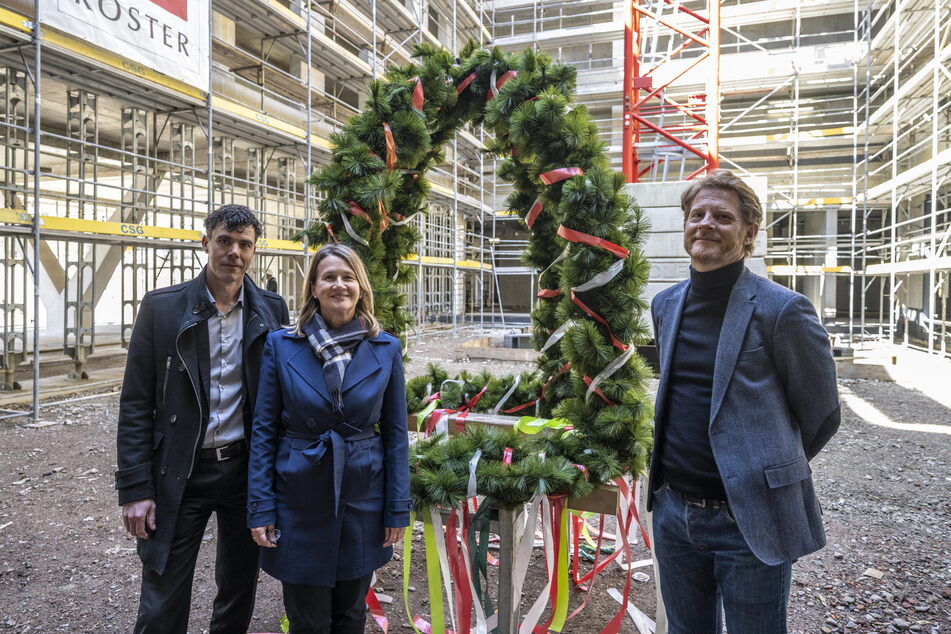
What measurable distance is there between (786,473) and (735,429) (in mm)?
159

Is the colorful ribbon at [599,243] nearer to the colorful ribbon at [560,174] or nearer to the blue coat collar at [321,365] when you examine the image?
the colorful ribbon at [560,174]

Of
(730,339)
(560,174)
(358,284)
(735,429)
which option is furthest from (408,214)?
(735,429)

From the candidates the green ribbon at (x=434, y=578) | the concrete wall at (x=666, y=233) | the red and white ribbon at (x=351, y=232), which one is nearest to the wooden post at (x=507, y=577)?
the green ribbon at (x=434, y=578)

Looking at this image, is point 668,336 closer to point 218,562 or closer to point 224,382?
point 224,382

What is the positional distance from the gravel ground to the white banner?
4.36 m

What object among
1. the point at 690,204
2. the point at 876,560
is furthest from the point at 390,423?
the point at 876,560

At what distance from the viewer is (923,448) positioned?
6039 millimetres

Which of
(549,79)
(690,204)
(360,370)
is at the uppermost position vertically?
(549,79)

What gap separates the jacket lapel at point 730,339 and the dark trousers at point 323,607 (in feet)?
4.00

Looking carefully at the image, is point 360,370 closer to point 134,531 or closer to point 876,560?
point 134,531

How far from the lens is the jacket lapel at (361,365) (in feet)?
6.27

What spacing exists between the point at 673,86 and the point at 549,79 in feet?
56.5

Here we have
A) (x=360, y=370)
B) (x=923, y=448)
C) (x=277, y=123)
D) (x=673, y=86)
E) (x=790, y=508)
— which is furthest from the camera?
(x=673, y=86)

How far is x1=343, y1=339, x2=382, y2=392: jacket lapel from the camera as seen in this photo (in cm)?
191
